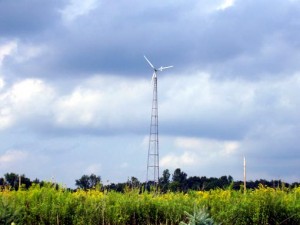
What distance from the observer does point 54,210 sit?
16422mm

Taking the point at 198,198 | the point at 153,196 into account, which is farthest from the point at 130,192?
the point at 198,198

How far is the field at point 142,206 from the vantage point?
16.5 meters

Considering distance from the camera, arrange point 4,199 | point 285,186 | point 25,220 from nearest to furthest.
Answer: point 4,199
point 25,220
point 285,186

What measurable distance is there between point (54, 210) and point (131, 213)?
2089 mm

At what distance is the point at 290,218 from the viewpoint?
17.6 metres

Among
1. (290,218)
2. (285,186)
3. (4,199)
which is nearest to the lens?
(4,199)

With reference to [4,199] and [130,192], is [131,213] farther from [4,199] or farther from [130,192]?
[4,199]

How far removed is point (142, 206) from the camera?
17297 mm

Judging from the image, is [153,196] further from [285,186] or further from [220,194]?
[285,186]

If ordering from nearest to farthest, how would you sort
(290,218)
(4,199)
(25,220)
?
(4,199) < (25,220) < (290,218)

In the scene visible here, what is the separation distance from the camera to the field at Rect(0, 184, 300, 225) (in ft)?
54.2

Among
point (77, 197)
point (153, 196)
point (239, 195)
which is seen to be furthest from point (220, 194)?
point (77, 197)

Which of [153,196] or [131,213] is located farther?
[153,196]

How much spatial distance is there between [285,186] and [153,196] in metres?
4.19
